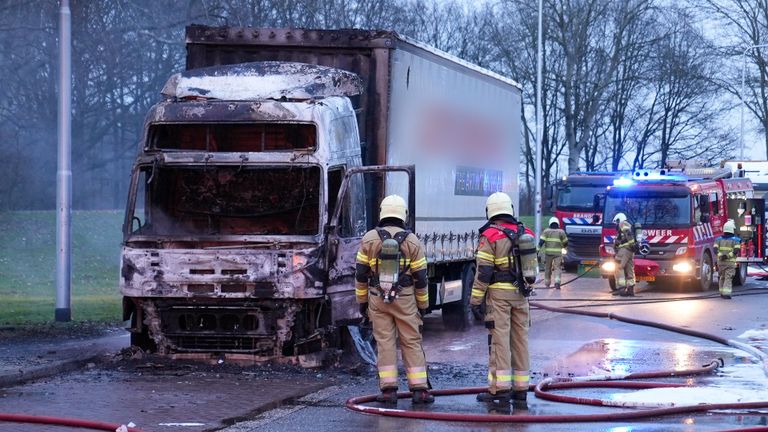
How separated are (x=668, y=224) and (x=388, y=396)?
17.0 meters

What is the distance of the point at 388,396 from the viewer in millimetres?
9688

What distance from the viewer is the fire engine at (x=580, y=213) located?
32.0m

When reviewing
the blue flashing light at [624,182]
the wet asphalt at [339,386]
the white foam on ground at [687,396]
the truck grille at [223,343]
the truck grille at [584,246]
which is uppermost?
the blue flashing light at [624,182]

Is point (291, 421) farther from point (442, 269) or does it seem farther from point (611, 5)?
point (611, 5)

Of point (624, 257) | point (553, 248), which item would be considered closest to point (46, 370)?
point (624, 257)

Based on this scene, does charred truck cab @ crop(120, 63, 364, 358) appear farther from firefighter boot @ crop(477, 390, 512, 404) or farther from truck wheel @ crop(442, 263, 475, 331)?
truck wheel @ crop(442, 263, 475, 331)

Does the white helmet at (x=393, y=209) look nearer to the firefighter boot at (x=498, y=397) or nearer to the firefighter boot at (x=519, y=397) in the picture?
the firefighter boot at (x=498, y=397)

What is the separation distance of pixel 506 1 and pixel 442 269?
3538 cm

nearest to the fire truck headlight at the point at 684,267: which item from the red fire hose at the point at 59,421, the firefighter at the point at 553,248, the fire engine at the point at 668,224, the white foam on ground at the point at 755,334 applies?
the fire engine at the point at 668,224

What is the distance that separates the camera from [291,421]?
907cm

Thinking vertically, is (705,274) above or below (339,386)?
above

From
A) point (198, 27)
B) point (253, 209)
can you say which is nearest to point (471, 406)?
point (253, 209)

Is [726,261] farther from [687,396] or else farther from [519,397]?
[519,397]

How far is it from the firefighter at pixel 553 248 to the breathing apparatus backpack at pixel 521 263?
16319 mm
